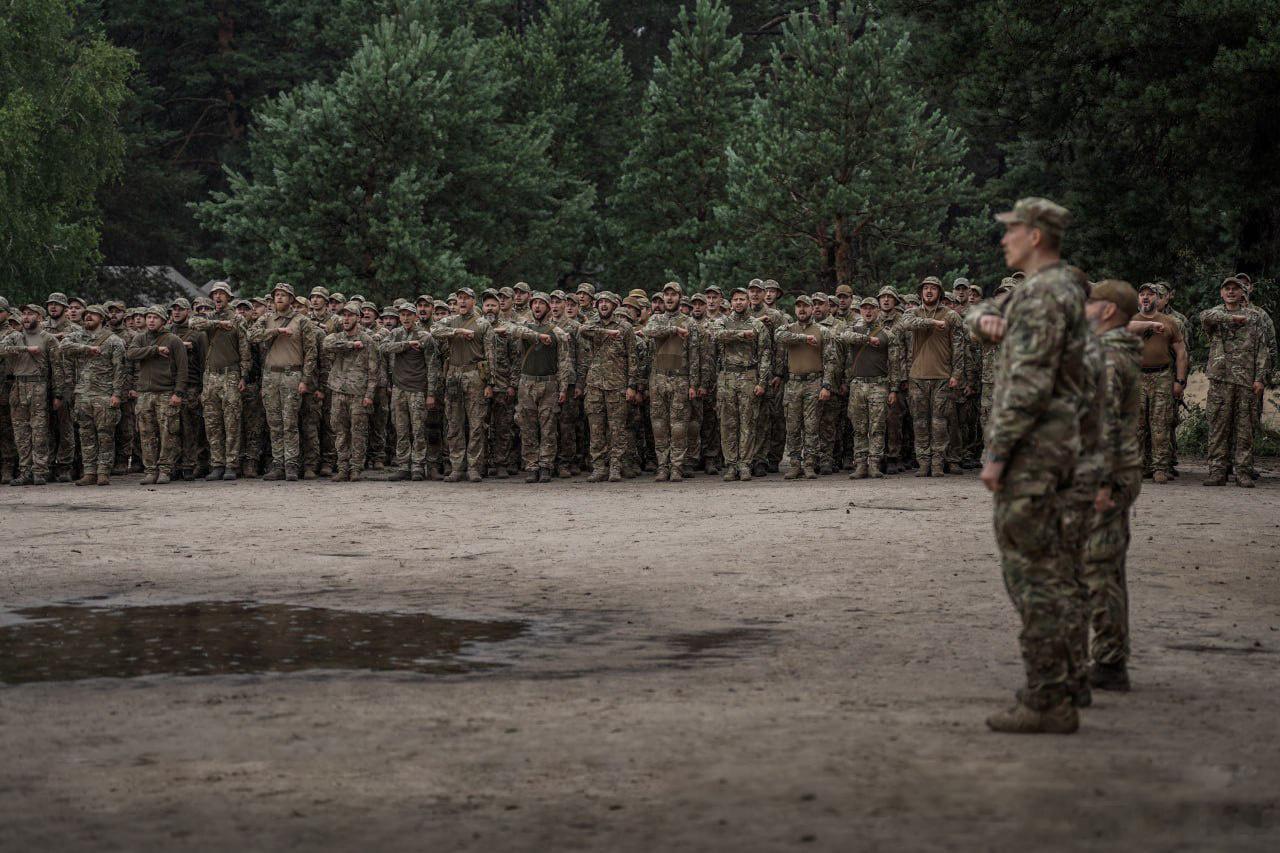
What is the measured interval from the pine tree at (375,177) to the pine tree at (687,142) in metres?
5.34

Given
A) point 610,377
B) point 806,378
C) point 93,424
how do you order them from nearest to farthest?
point 806,378 → point 610,377 → point 93,424

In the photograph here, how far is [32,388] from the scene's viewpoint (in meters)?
21.6

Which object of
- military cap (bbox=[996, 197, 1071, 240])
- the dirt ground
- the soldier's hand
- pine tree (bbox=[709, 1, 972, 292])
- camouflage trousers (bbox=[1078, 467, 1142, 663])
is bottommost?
the dirt ground

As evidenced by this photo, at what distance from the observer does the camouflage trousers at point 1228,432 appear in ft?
60.5

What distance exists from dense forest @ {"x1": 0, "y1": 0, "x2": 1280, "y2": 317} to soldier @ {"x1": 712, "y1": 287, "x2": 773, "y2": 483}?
20.6ft

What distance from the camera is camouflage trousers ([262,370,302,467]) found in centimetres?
2125

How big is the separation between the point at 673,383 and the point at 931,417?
3.20 m

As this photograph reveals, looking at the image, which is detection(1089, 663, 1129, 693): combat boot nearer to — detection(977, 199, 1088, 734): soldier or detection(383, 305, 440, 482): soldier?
detection(977, 199, 1088, 734): soldier

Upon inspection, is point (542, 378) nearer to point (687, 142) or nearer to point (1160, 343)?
point (1160, 343)

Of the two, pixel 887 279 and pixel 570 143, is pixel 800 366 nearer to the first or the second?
pixel 887 279

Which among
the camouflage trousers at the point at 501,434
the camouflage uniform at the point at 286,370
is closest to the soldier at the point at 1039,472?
the camouflage trousers at the point at 501,434

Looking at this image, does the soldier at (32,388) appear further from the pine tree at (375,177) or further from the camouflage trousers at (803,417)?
the pine tree at (375,177)

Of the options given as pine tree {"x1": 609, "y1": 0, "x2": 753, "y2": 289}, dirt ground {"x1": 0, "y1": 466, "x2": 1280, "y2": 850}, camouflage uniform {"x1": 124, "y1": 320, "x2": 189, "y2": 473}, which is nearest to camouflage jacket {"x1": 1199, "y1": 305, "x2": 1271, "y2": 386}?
dirt ground {"x1": 0, "y1": 466, "x2": 1280, "y2": 850}

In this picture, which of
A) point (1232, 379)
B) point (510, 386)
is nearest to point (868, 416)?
point (1232, 379)
